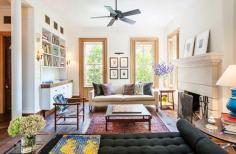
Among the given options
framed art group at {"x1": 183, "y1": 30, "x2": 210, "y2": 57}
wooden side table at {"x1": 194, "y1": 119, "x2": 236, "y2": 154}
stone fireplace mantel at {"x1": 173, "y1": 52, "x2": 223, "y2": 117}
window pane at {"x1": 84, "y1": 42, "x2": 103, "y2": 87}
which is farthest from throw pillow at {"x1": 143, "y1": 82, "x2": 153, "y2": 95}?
wooden side table at {"x1": 194, "y1": 119, "x2": 236, "y2": 154}

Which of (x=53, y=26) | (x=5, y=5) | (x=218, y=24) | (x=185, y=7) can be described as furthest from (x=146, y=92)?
(x=5, y=5)

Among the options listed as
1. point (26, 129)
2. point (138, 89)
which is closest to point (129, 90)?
point (138, 89)

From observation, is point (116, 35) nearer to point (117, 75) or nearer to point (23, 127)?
point (117, 75)

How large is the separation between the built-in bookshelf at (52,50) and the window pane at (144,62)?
308 centimetres

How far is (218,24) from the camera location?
391cm

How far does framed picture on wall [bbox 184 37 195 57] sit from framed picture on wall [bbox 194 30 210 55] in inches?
8.3

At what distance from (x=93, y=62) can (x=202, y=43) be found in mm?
5007

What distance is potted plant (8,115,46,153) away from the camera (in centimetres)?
171

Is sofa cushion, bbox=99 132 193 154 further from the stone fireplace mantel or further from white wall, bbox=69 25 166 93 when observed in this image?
white wall, bbox=69 25 166 93

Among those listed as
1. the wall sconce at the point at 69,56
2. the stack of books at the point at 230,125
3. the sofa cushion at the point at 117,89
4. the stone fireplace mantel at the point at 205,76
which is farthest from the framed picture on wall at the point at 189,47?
the wall sconce at the point at 69,56

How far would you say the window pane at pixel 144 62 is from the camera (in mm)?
8617

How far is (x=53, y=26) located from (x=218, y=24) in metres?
4.99

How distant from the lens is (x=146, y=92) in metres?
6.64

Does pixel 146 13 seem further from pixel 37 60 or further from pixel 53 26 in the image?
pixel 37 60
